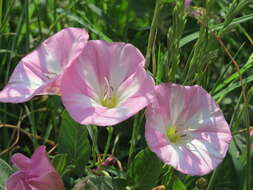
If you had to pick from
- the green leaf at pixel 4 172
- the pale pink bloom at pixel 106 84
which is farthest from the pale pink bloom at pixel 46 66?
the green leaf at pixel 4 172

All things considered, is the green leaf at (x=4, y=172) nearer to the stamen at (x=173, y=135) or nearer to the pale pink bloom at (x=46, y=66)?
the pale pink bloom at (x=46, y=66)

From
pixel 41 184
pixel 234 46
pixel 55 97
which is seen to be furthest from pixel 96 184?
pixel 234 46

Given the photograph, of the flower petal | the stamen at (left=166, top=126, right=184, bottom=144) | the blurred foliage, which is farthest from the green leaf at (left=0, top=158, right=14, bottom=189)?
the stamen at (left=166, top=126, right=184, bottom=144)

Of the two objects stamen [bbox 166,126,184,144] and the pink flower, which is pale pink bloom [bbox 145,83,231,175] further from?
the pink flower

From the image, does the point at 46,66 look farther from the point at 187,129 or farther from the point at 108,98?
the point at 187,129

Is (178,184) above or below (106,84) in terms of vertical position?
below

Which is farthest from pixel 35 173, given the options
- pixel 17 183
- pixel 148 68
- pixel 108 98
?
pixel 148 68

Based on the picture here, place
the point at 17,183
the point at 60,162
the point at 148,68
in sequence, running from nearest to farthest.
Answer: the point at 17,183 → the point at 60,162 → the point at 148,68

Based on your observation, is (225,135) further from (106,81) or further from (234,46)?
(234,46)
